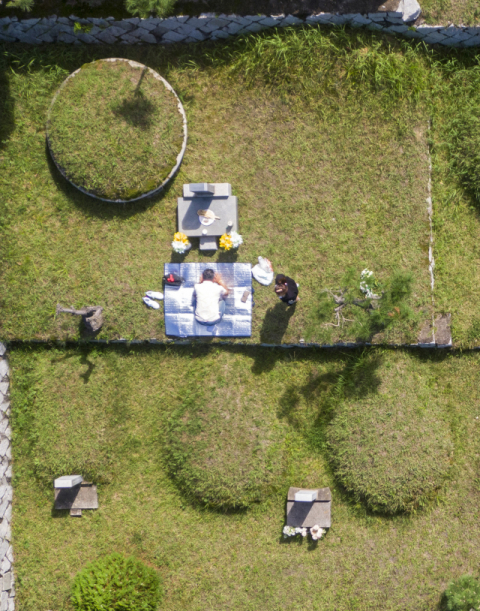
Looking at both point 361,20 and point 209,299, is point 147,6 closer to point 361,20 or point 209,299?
point 361,20

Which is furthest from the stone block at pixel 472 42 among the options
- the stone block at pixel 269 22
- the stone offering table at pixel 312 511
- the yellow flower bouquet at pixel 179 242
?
the stone offering table at pixel 312 511

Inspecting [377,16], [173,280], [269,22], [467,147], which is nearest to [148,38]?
[269,22]

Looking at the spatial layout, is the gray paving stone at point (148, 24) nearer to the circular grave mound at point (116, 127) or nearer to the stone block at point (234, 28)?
the circular grave mound at point (116, 127)

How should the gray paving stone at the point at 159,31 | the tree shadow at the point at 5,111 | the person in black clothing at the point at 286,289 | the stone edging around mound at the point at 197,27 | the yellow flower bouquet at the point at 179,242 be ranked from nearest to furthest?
the person in black clothing at the point at 286,289, the yellow flower bouquet at the point at 179,242, the stone edging around mound at the point at 197,27, the gray paving stone at the point at 159,31, the tree shadow at the point at 5,111

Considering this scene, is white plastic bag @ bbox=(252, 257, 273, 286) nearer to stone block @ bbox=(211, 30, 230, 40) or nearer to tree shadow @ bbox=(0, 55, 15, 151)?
stone block @ bbox=(211, 30, 230, 40)

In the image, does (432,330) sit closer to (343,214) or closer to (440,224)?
(440,224)
